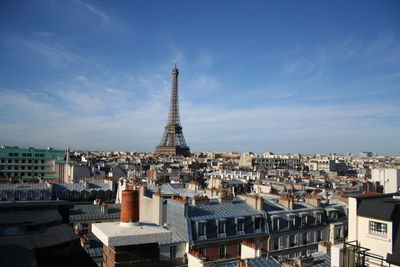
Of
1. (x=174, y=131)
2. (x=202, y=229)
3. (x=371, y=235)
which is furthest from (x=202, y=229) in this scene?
(x=174, y=131)

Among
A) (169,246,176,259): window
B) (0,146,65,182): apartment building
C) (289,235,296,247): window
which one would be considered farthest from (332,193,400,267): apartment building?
(0,146,65,182): apartment building

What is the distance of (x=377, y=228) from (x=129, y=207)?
7.65m

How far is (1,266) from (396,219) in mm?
8935

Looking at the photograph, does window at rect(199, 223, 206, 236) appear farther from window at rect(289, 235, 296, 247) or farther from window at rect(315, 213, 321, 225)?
window at rect(315, 213, 321, 225)

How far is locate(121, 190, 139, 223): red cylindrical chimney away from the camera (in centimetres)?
433

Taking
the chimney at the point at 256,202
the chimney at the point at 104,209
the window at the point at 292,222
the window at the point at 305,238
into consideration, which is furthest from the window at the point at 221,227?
the chimney at the point at 104,209

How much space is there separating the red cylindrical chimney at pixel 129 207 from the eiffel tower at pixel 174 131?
12440cm

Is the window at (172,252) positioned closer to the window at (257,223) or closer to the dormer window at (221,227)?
the dormer window at (221,227)

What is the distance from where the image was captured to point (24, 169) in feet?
188

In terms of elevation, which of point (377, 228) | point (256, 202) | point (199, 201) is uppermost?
point (377, 228)

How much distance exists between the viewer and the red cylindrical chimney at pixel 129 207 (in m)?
4.33

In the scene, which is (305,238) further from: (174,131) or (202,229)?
(174,131)

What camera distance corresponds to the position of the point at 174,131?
427 ft

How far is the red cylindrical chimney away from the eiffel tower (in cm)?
12440
